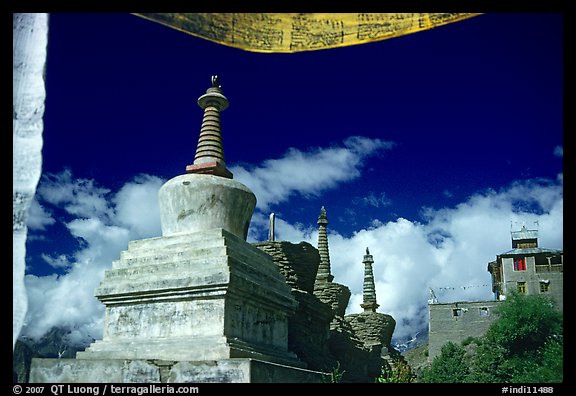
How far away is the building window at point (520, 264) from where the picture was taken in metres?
36.8

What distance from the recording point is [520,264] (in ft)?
121

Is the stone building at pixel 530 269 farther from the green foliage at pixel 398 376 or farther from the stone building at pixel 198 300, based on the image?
the stone building at pixel 198 300

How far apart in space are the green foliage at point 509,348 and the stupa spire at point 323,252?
7794mm

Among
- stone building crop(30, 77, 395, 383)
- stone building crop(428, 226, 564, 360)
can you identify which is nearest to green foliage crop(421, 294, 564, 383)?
stone building crop(428, 226, 564, 360)

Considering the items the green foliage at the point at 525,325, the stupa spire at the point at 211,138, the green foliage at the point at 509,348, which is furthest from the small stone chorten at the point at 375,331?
the stupa spire at the point at 211,138

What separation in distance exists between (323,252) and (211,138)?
1561 cm

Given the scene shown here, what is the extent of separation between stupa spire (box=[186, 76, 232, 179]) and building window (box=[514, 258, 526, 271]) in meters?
29.8

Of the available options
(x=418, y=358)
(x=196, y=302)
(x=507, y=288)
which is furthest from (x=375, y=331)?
(x=196, y=302)

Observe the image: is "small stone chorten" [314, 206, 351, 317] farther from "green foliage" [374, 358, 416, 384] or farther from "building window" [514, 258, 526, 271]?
"building window" [514, 258, 526, 271]

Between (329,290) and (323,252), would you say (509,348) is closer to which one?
(323,252)

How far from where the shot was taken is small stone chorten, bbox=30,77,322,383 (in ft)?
29.2

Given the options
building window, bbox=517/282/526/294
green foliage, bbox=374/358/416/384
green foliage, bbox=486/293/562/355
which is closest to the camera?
green foliage, bbox=374/358/416/384

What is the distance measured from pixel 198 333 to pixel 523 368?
21810 millimetres
